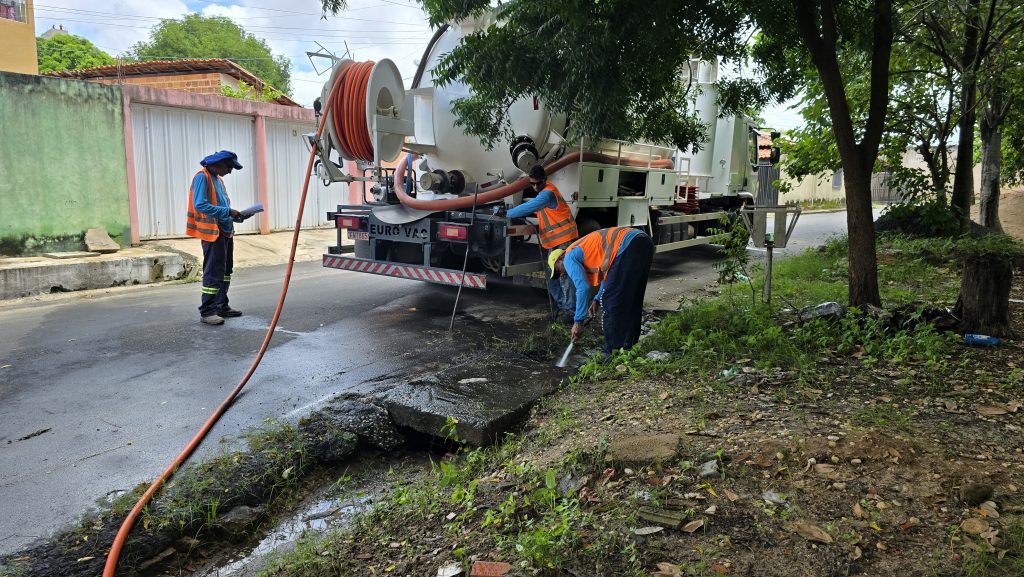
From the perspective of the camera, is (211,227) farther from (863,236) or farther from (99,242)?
(863,236)

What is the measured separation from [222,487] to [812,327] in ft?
13.5

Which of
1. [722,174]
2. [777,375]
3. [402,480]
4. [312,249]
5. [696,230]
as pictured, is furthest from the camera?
[312,249]

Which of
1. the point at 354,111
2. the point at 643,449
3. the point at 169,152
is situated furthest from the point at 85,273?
the point at 643,449

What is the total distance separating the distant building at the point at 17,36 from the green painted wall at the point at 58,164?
14.6ft

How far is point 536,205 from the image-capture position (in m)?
6.21

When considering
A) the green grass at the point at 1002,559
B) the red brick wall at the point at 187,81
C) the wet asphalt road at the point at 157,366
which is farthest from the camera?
the red brick wall at the point at 187,81

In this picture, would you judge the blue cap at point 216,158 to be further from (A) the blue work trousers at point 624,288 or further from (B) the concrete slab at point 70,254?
(A) the blue work trousers at point 624,288

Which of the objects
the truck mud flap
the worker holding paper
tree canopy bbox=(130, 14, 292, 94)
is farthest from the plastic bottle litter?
tree canopy bbox=(130, 14, 292, 94)

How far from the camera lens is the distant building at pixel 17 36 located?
40.9ft

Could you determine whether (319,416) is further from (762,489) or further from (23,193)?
(23,193)

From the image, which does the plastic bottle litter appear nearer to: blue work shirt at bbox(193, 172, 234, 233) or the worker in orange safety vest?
the worker in orange safety vest

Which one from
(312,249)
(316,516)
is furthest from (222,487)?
(312,249)

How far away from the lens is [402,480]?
137 inches

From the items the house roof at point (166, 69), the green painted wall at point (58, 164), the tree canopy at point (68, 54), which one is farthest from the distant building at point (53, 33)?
the green painted wall at point (58, 164)
